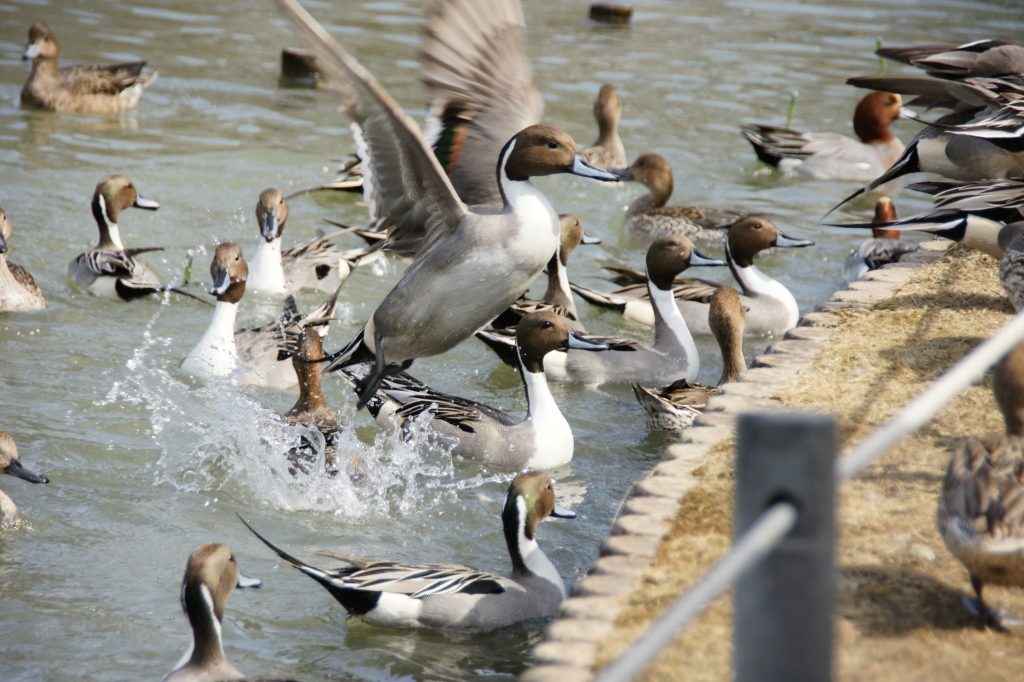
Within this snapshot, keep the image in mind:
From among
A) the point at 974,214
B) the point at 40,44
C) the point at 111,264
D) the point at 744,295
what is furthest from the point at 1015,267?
the point at 40,44

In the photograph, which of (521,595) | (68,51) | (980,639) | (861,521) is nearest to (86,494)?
(521,595)

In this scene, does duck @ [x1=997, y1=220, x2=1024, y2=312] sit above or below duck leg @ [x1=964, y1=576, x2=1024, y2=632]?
above

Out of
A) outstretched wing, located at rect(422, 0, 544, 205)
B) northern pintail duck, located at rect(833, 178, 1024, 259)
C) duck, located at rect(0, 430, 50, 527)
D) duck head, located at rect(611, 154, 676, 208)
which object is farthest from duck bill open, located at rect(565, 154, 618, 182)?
duck head, located at rect(611, 154, 676, 208)

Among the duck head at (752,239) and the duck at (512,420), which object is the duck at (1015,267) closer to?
the duck at (512,420)

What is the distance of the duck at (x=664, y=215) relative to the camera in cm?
980

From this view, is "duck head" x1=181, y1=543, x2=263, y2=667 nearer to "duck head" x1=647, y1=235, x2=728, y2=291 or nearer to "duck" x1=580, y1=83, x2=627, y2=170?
"duck head" x1=647, y1=235, x2=728, y2=291

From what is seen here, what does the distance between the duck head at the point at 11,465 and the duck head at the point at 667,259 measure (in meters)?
4.25

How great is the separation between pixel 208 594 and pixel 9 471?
6.15ft

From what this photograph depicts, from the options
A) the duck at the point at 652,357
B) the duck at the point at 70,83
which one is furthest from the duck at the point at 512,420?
the duck at the point at 70,83

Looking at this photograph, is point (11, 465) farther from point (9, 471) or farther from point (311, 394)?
point (311, 394)

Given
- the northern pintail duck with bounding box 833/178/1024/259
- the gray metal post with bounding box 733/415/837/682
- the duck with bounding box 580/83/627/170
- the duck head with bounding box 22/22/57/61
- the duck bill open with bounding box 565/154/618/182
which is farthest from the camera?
→ the duck head with bounding box 22/22/57/61

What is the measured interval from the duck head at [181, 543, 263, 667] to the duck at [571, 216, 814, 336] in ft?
15.6

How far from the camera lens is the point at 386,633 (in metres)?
4.23

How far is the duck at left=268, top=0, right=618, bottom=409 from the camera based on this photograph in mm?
4766
